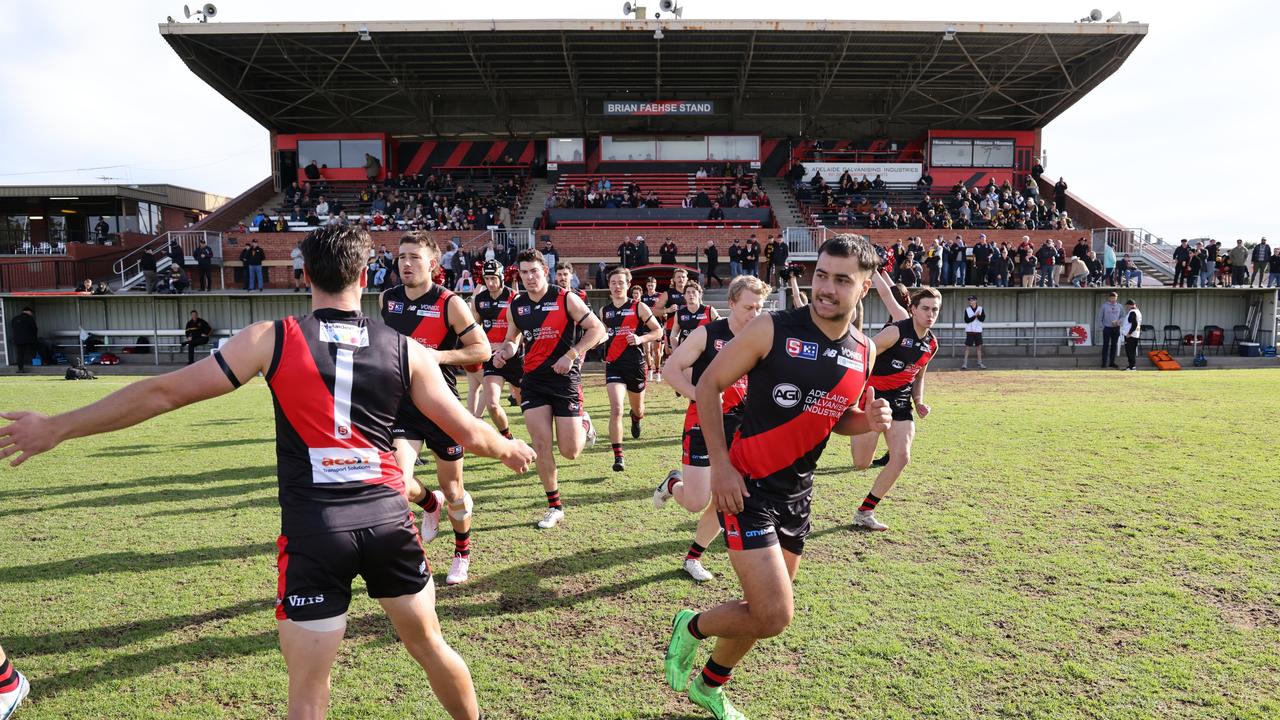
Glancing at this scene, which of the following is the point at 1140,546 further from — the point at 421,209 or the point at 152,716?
the point at 421,209

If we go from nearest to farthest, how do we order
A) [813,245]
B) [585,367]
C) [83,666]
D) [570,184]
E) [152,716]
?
[152,716], [83,666], [585,367], [813,245], [570,184]

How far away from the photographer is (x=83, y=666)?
4.35 m

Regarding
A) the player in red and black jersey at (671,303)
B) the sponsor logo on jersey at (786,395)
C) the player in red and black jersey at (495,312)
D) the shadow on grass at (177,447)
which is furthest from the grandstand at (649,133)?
the sponsor logo on jersey at (786,395)

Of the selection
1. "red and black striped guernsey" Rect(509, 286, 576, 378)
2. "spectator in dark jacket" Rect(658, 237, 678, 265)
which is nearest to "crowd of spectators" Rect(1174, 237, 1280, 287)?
"spectator in dark jacket" Rect(658, 237, 678, 265)

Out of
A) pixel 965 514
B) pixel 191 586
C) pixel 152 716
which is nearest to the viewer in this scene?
pixel 152 716

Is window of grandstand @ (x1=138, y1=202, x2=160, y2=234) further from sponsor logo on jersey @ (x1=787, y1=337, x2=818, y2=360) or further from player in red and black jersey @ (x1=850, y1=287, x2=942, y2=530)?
sponsor logo on jersey @ (x1=787, y1=337, x2=818, y2=360)

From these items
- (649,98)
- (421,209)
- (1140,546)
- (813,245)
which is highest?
(649,98)

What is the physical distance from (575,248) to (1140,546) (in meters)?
27.5

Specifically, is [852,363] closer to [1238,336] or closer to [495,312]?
[495,312]

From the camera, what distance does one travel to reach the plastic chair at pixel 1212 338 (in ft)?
85.9

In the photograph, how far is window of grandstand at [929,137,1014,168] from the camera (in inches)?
1699

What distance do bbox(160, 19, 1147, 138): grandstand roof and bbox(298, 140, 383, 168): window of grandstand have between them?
149 centimetres

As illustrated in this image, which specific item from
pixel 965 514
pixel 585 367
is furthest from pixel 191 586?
pixel 585 367

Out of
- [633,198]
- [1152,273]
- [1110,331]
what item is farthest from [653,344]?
[1152,273]
